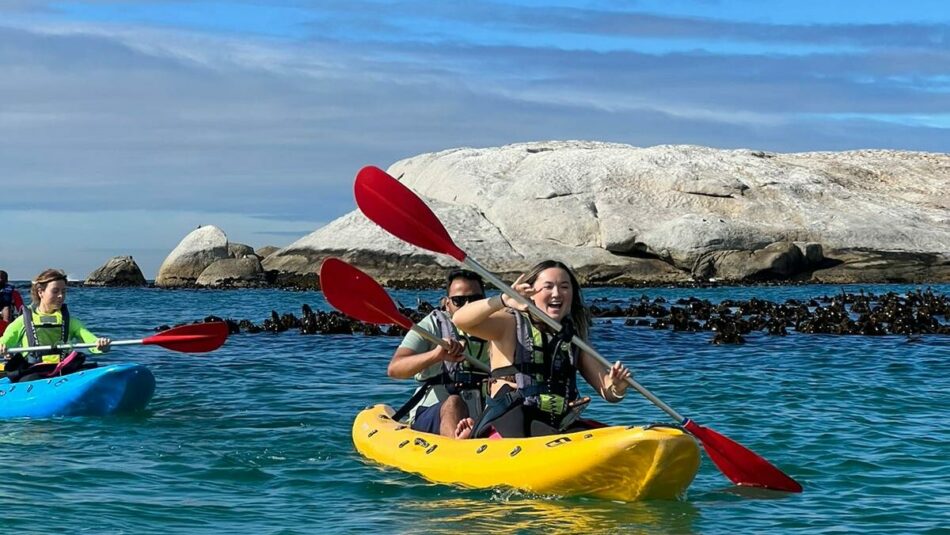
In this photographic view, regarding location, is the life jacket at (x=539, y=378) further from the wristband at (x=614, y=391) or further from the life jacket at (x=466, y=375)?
the life jacket at (x=466, y=375)

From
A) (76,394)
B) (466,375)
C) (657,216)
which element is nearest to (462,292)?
(466,375)

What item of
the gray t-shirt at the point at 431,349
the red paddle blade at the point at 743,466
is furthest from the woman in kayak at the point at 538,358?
the red paddle blade at the point at 743,466

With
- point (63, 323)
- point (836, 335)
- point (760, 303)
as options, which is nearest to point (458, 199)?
point (760, 303)

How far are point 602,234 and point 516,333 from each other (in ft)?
132

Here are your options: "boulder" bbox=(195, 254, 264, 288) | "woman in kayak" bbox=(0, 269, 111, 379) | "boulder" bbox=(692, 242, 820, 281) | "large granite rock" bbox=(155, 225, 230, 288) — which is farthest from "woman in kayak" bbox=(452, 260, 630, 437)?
"large granite rock" bbox=(155, 225, 230, 288)

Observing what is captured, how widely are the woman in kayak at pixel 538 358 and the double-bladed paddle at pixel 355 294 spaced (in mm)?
1660

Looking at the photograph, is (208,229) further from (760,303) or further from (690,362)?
(690,362)

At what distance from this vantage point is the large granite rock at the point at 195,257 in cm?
5297

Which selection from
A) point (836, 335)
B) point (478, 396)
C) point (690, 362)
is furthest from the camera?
→ point (836, 335)

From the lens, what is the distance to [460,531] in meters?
6.75

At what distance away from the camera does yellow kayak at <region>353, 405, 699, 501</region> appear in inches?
275

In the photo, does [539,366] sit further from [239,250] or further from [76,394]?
[239,250]

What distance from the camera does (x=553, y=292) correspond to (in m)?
6.93

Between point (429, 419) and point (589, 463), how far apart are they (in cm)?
181
